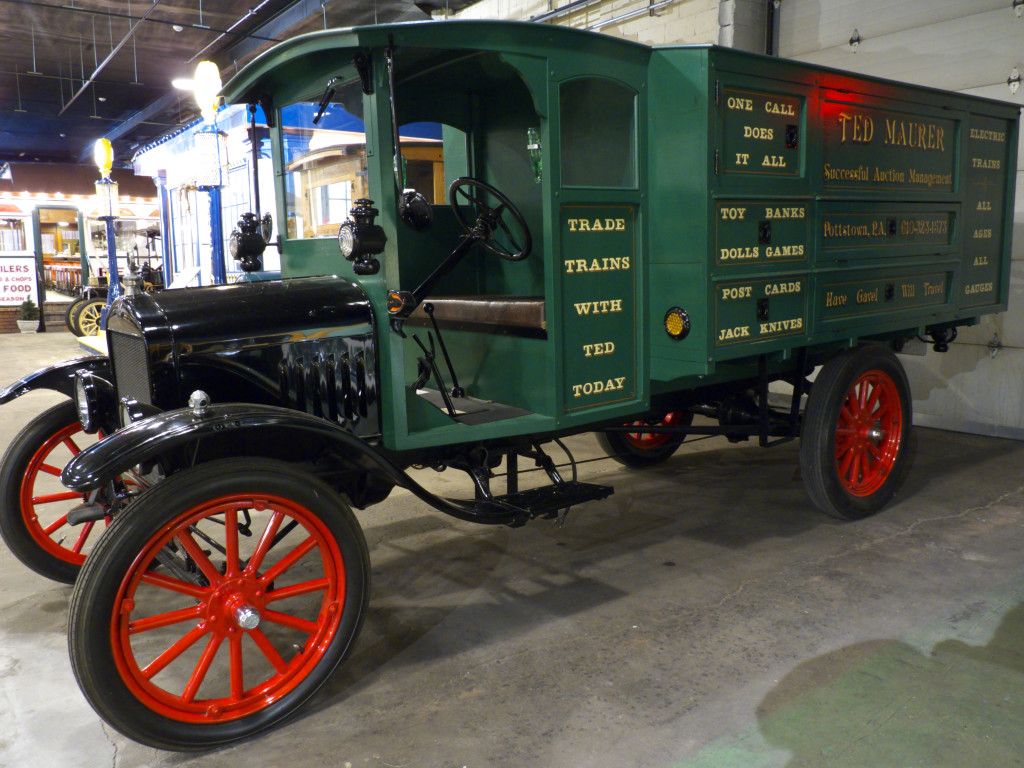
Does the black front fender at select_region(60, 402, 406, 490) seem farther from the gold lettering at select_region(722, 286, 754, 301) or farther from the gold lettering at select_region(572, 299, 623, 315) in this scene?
the gold lettering at select_region(722, 286, 754, 301)

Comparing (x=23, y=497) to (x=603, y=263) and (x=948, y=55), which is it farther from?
(x=948, y=55)

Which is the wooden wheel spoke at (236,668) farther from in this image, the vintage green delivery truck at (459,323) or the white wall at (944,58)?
the white wall at (944,58)

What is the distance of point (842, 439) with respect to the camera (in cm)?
406

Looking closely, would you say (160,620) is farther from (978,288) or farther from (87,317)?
(87,317)

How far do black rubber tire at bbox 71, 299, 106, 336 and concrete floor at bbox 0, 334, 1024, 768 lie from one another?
11.1 m

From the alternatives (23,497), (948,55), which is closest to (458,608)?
(23,497)

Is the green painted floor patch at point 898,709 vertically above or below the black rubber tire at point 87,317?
below

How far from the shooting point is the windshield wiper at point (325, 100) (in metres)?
2.86

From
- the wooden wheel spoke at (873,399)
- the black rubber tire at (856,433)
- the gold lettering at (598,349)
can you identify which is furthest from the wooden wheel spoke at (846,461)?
the gold lettering at (598,349)

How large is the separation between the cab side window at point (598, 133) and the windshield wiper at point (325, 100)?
825 millimetres

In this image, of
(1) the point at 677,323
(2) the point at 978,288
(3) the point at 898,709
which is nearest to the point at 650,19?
(2) the point at 978,288

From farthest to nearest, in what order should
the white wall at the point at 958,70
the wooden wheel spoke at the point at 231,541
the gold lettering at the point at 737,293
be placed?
1. the white wall at the point at 958,70
2. the gold lettering at the point at 737,293
3. the wooden wheel spoke at the point at 231,541

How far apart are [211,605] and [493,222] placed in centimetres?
189

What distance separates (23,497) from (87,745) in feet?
4.48
